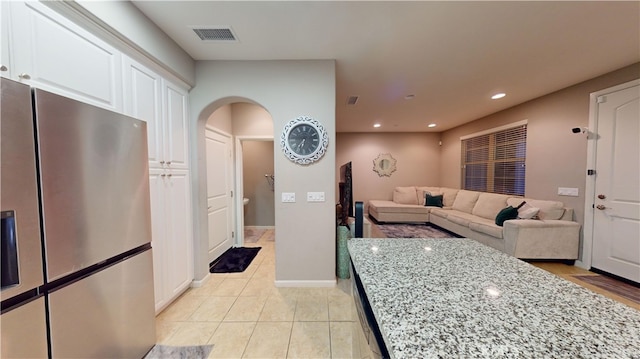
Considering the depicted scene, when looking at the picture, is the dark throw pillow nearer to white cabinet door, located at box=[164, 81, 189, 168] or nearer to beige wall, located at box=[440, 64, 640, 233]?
beige wall, located at box=[440, 64, 640, 233]

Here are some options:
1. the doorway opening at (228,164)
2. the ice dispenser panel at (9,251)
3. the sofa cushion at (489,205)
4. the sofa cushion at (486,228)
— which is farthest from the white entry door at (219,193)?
the sofa cushion at (489,205)

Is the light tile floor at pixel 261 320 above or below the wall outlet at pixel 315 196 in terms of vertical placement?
below

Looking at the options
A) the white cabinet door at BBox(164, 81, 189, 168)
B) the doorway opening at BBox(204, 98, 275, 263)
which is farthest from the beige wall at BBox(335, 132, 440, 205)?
the white cabinet door at BBox(164, 81, 189, 168)

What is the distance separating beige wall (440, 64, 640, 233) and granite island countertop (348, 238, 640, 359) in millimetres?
3498

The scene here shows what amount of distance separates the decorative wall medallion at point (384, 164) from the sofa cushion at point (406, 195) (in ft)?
2.11

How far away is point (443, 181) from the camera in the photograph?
661 cm

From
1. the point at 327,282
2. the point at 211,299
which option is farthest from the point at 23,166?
the point at 327,282

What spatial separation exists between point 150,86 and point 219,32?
777mm

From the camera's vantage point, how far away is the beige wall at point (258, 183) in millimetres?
5133

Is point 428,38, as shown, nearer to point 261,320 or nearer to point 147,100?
point 147,100

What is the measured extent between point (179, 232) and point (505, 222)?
4.42 metres

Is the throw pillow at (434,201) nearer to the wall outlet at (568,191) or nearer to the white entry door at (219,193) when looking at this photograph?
the wall outlet at (568,191)

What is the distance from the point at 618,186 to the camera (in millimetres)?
2736

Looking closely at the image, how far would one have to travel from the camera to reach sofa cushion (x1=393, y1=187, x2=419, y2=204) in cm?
615
